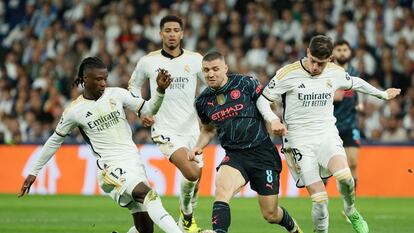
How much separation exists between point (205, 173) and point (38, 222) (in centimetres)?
611

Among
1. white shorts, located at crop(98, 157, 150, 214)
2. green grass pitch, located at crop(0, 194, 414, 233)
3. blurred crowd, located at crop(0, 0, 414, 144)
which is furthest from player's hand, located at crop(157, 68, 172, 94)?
blurred crowd, located at crop(0, 0, 414, 144)

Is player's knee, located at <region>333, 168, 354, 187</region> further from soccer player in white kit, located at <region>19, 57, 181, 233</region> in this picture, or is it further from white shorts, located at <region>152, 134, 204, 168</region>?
white shorts, located at <region>152, 134, 204, 168</region>

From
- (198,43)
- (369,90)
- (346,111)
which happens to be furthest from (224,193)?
(198,43)

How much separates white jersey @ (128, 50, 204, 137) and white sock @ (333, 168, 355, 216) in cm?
238

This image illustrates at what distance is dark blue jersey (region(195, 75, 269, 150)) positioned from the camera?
1107 cm

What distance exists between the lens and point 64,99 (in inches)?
969

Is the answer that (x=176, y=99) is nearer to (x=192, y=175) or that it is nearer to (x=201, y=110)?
(x=192, y=175)

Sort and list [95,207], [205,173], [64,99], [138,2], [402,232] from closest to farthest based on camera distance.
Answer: [402,232], [95,207], [205,173], [64,99], [138,2]

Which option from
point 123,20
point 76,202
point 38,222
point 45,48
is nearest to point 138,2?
point 123,20

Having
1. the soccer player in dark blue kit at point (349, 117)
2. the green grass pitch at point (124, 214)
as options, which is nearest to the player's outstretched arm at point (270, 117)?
the green grass pitch at point (124, 214)

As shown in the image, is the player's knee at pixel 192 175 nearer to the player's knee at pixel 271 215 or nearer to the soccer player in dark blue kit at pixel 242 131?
the soccer player in dark blue kit at pixel 242 131

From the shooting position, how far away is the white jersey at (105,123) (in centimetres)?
1091

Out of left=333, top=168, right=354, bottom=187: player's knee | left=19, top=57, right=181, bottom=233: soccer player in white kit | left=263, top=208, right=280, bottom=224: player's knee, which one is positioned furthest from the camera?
left=333, top=168, right=354, bottom=187: player's knee

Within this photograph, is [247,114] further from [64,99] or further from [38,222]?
[64,99]
